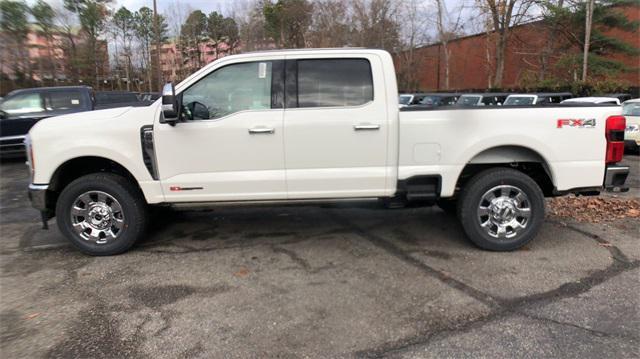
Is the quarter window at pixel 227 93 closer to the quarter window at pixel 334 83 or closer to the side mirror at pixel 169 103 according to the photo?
the side mirror at pixel 169 103

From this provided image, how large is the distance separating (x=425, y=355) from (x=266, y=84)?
9.96 feet

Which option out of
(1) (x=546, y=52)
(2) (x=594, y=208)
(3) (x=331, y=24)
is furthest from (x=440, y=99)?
(3) (x=331, y=24)

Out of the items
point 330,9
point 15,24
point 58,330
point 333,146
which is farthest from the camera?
point 330,9

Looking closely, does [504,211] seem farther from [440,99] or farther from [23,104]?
[440,99]

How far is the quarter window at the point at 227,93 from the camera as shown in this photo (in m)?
4.83

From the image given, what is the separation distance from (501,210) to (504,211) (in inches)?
1.3

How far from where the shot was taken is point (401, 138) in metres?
4.84

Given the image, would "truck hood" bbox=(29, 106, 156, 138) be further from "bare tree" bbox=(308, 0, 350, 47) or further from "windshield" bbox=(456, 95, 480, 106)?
Answer: "bare tree" bbox=(308, 0, 350, 47)

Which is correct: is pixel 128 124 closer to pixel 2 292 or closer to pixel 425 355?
pixel 2 292

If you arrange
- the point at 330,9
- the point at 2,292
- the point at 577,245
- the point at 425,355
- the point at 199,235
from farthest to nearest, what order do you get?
the point at 330,9 → the point at 199,235 → the point at 577,245 → the point at 2,292 → the point at 425,355

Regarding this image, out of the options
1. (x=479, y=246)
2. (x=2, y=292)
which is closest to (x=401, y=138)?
(x=479, y=246)

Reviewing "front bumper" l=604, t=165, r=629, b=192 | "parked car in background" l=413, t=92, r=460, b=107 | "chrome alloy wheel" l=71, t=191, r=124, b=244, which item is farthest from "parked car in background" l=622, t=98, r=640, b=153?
"chrome alloy wheel" l=71, t=191, r=124, b=244

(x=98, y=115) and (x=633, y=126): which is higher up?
(x=98, y=115)

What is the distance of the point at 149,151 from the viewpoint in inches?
190
